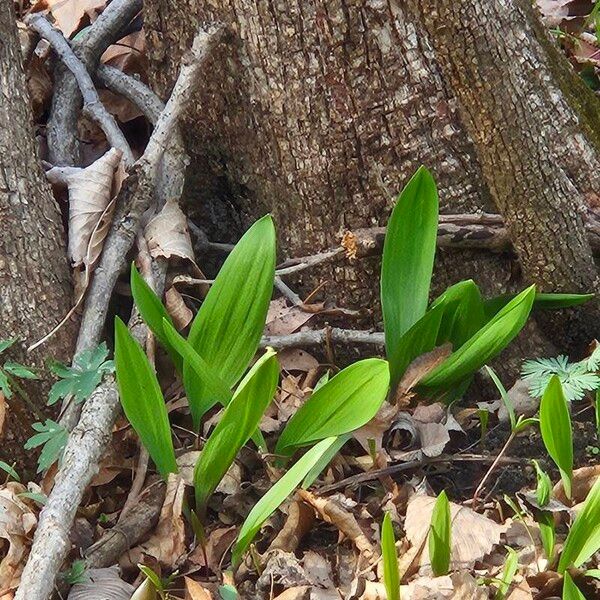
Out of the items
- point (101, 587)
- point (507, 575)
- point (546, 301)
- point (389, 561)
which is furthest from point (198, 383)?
point (546, 301)

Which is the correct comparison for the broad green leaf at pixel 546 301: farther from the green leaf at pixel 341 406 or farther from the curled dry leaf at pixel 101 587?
the curled dry leaf at pixel 101 587

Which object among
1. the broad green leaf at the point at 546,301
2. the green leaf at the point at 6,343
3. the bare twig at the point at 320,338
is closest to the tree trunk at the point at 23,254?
the green leaf at the point at 6,343

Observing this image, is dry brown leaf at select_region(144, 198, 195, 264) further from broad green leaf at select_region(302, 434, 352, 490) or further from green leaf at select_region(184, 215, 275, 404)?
broad green leaf at select_region(302, 434, 352, 490)

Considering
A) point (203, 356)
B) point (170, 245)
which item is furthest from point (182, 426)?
point (170, 245)

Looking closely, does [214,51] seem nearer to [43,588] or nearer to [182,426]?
[182,426]

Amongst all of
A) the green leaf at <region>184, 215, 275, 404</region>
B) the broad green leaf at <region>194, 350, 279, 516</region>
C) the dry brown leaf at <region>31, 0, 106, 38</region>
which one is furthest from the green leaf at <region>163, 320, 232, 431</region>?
the dry brown leaf at <region>31, 0, 106, 38</region>

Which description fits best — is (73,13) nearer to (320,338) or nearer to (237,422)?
(320,338)

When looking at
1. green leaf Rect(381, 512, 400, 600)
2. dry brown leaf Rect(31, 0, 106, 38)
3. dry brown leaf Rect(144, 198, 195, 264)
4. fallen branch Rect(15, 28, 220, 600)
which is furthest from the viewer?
dry brown leaf Rect(31, 0, 106, 38)
